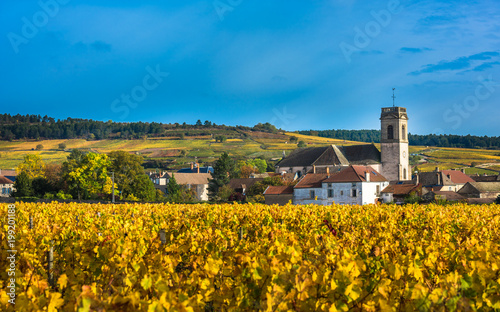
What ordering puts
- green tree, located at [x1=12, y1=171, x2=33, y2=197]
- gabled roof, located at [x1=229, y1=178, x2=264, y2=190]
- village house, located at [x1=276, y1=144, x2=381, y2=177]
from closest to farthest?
green tree, located at [x1=12, y1=171, x2=33, y2=197]
gabled roof, located at [x1=229, y1=178, x2=264, y2=190]
village house, located at [x1=276, y1=144, x2=381, y2=177]

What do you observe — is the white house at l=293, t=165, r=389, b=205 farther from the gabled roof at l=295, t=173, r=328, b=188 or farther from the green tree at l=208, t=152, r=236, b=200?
the green tree at l=208, t=152, r=236, b=200

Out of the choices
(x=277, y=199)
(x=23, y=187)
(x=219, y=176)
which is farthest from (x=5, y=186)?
(x=277, y=199)

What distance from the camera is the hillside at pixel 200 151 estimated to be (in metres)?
136

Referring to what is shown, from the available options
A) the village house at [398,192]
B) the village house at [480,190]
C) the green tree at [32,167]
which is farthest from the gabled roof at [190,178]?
the village house at [480,190]

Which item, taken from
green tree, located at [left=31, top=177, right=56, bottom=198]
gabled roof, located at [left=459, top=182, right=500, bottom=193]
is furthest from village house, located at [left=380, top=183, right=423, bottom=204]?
green tree, located at [left=31, top=177, right=56, bottom=198]

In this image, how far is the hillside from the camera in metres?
136

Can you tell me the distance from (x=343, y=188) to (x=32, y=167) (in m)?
57.0

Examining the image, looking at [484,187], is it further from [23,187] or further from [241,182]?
[23,187]

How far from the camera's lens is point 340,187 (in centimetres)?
5722

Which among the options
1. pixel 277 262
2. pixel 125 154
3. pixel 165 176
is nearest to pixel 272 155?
pixel 165 176

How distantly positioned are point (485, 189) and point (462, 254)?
63696 millimetres

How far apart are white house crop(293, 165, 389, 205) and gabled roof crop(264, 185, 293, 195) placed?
1.45 meters

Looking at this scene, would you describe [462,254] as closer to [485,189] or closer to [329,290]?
[329,290]

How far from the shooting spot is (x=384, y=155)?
8200cm
